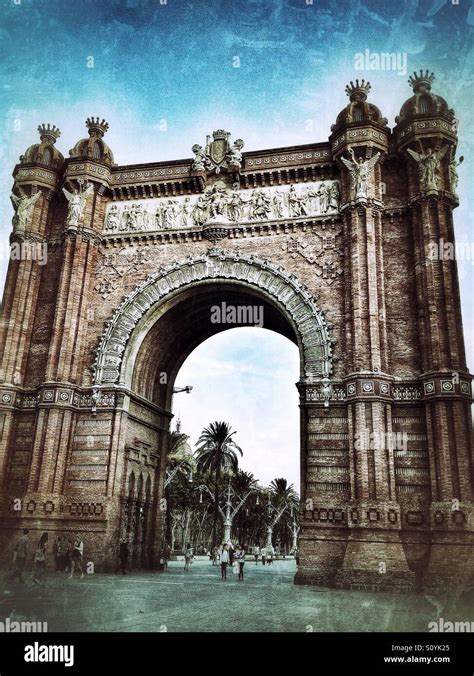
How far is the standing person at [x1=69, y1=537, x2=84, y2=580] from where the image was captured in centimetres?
1792

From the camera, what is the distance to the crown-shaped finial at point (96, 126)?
2394cm

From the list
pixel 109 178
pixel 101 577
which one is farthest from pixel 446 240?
pixel 101 577

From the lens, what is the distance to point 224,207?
22.3m

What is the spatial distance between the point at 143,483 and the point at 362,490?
9039 millimetres

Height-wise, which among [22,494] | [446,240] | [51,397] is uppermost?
[446,240]

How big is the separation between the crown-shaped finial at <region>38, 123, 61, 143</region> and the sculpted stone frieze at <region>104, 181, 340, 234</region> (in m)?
3.82

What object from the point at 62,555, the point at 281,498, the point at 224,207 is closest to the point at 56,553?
the point at 62,555

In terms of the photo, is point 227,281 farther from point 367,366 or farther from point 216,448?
point 216,448

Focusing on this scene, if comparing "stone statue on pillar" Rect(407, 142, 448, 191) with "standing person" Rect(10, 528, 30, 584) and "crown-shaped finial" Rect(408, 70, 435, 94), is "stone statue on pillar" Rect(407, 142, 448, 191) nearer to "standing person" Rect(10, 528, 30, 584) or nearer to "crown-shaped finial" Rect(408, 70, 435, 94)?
"crown-shaped finial" Rect(408, 70, 435, 94)

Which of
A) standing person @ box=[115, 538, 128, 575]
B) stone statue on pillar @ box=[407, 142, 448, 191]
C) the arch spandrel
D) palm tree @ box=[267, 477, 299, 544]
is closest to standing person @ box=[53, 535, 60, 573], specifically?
standing person @ box=[115, 538, 128, 575]

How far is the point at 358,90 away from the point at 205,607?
17.6 metres
